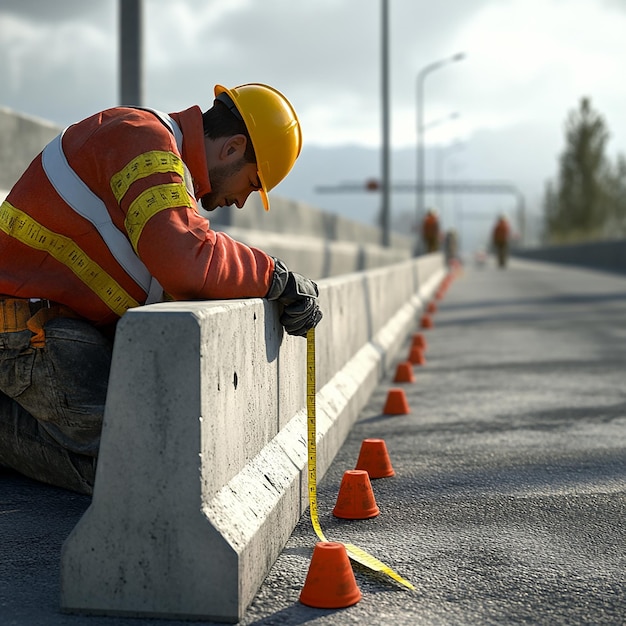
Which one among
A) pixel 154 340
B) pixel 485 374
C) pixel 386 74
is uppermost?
pixel 386 74

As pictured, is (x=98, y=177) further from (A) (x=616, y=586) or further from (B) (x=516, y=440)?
(B) (x=516, y=440)

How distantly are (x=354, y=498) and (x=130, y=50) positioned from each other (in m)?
4.33

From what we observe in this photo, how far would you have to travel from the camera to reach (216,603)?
291 centimetres

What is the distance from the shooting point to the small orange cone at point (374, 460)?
4922 millimetres

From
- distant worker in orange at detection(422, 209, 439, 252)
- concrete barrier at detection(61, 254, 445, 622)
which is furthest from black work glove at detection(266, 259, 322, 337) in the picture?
distant worker in orange at detection(422, 209, 439, 252)

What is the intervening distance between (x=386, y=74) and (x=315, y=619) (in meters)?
22.4

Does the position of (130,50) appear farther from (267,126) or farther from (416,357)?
(416,357)

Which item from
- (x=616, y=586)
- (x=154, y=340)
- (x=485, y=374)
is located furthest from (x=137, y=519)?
(x=485, y=374)

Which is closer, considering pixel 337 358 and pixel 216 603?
pixel 216 603

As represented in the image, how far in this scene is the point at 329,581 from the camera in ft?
10.1

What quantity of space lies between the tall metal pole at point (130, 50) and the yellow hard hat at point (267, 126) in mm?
3060

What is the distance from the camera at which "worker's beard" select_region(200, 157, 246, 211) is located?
4.08 meters

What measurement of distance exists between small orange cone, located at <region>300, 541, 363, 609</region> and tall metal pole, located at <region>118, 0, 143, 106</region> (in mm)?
4819

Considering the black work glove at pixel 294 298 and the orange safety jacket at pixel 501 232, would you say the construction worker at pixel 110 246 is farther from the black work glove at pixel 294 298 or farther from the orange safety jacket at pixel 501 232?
the orange safety jacket at pixel 501 232
